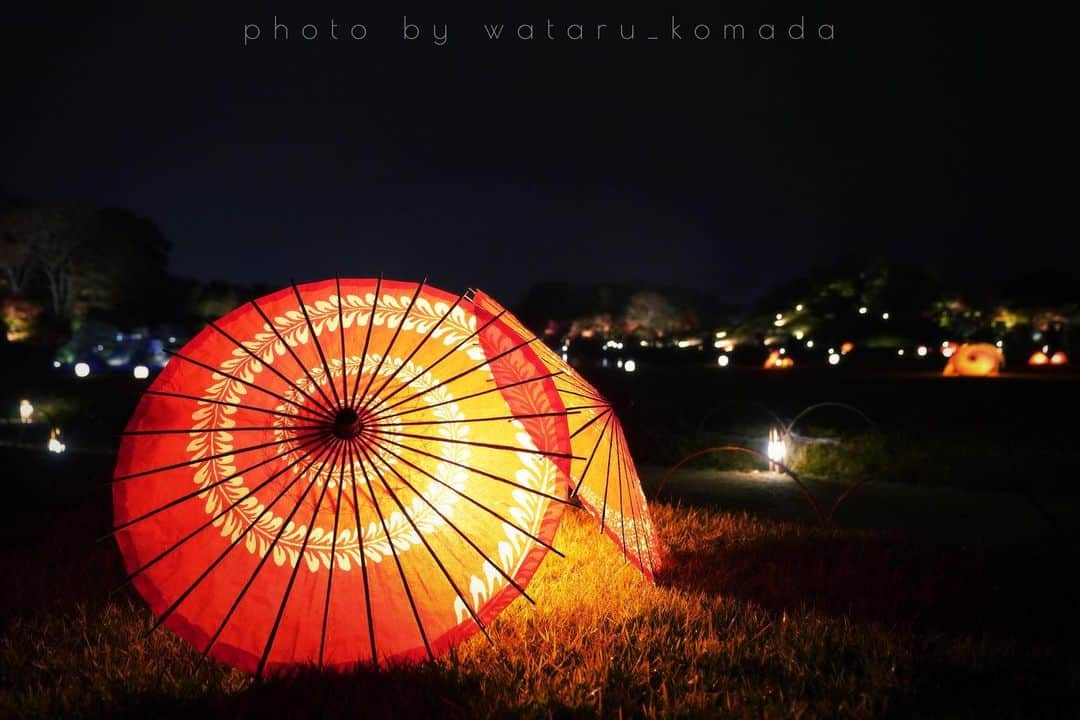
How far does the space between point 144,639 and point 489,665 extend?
4.99 ft

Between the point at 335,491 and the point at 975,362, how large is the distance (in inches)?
958

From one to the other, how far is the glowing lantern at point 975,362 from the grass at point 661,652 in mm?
20782

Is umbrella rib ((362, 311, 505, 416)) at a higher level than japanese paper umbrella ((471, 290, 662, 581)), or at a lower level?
higher

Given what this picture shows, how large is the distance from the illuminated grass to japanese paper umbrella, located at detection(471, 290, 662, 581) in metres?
0.21

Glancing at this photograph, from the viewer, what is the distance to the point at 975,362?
2322 centimetres

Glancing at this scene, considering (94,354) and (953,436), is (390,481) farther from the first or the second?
(94,354)

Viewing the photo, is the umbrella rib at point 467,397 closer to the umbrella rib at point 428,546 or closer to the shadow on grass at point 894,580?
the umbrella rib at point 428,546

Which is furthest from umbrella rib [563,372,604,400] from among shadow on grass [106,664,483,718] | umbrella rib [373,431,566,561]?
shadow on grass [106,664,483,718]

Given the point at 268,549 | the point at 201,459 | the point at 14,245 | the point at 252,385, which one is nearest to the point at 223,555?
the point at 268,549

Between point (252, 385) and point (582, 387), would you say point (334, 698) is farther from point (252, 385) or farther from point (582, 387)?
point (582, 387)

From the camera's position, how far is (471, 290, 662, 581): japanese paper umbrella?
408cm

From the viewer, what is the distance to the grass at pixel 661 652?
9.18ft

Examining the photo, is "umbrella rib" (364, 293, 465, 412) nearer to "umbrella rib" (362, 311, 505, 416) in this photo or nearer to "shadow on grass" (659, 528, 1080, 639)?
"umbrella rib" (362, 311, 505, 416)

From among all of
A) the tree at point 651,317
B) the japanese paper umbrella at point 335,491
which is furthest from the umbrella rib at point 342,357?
the tree at point 651,317
